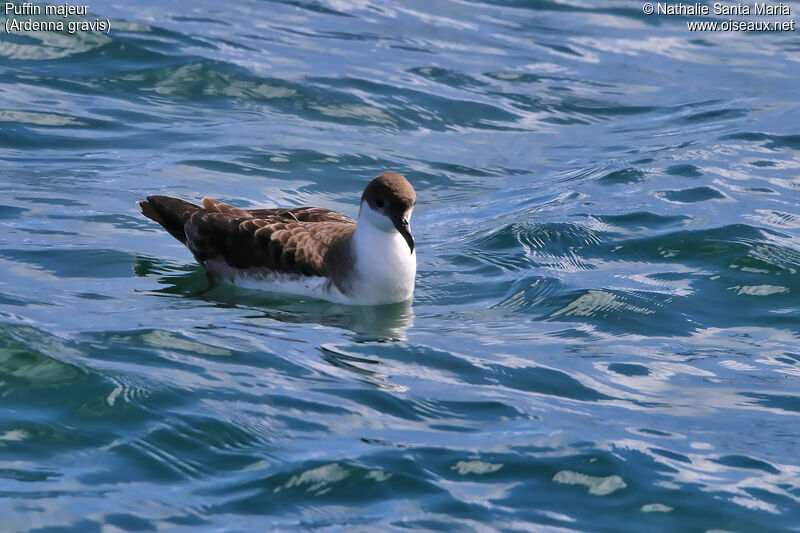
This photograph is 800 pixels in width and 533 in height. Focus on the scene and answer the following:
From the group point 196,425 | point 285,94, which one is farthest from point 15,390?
point 285,94

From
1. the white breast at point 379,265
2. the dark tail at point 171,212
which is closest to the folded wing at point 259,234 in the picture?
the dark tail at point 171,212

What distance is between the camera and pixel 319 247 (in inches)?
385

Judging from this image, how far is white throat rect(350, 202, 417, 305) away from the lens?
9.46 metres

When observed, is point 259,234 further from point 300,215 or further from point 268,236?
point 300,215

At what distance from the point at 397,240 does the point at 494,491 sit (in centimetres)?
344

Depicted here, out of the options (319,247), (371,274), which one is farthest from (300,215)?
(371,274)

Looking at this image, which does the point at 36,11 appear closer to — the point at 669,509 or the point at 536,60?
the point at 536,60

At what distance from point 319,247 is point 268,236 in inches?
16.9

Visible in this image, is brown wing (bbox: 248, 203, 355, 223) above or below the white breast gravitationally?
above

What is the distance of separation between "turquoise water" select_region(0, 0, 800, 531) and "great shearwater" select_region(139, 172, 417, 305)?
0.61ft

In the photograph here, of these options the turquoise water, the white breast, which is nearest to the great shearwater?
the white breast

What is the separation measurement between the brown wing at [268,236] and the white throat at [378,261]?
279mm

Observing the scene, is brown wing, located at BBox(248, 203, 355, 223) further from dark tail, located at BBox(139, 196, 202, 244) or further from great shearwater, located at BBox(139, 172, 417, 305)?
dark tail, located at BBox(139, 196, 202, 244)

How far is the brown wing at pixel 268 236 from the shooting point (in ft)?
31.7
